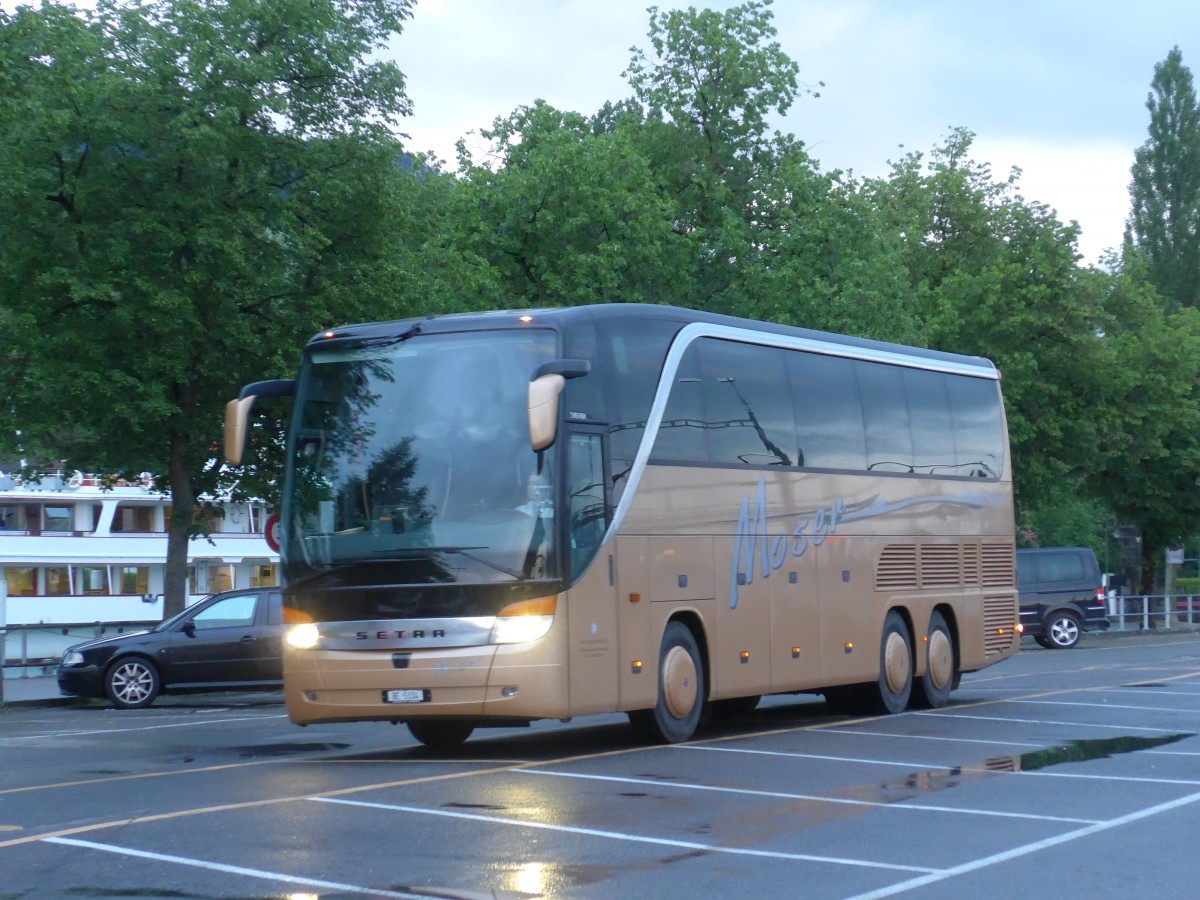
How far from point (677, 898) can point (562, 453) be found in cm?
628

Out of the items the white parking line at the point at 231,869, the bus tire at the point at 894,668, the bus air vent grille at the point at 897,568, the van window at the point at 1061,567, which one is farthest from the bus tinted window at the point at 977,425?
the van window at the point at 1061,567

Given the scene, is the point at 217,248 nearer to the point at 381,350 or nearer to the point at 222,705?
the point at 222,705

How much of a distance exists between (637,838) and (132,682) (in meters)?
16.5

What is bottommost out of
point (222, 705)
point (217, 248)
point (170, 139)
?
point (222, 705)

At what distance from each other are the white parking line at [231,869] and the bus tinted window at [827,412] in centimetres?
958

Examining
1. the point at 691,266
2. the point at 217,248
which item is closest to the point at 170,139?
the point at 217,248

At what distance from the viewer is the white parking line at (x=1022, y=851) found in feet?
25.2

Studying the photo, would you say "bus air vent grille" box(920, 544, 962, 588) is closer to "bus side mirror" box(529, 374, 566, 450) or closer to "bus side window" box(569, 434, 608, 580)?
→ "bus side window" box(569, 434, 608, 580)

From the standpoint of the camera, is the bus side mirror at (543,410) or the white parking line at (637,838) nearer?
the white parking line at (637,838)

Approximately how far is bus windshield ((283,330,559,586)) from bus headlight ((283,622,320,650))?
0.39 meters

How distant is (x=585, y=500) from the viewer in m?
13.5

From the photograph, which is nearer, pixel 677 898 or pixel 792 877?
pixel 677 898

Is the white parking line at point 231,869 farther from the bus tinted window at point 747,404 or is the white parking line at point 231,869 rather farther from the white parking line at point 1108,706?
the white parking line at point 1108,706

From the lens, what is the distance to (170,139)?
76.7 feet
